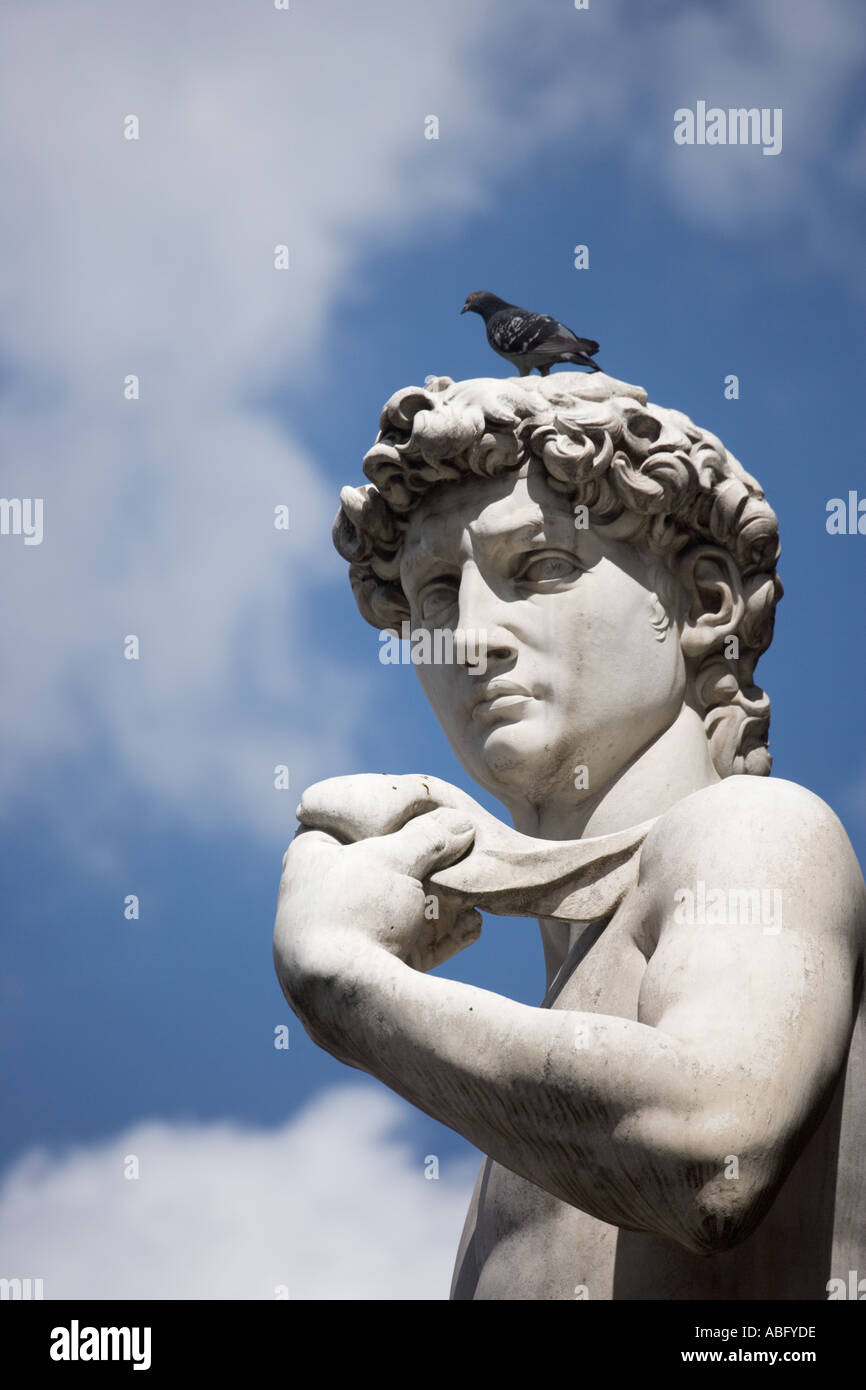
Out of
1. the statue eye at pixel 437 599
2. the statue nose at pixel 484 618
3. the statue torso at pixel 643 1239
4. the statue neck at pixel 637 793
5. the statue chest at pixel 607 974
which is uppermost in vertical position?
the statue eye at pixel 437 599

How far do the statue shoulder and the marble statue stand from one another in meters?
0.01

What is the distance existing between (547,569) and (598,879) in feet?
4.34

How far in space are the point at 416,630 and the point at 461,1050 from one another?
98.8 inches

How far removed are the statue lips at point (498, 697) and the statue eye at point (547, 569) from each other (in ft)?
1.32

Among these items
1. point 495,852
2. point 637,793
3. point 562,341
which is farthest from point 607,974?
point 562,341

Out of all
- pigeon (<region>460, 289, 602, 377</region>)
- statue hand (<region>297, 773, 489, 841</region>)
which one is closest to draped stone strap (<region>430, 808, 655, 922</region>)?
statue hand (<region>297, 773, 489, 841</region>)

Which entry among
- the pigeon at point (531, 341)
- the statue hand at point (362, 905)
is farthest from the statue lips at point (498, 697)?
the pigeon at point (531, 341)

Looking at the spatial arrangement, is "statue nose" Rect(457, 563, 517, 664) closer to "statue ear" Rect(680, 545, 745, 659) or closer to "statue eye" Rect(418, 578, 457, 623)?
"statue eye" Rect(418, 578, 457, 623)

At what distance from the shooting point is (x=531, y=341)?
35.7 feet

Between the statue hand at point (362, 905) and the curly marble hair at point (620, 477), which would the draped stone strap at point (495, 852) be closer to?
the statue hand at point (362, 905)

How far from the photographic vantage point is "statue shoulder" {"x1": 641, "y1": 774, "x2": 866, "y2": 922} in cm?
680

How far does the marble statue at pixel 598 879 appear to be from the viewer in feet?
20.3

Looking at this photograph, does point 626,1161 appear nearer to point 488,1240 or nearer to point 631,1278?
point 631,1278
